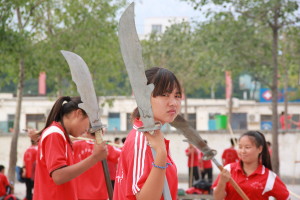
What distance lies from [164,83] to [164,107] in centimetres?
13

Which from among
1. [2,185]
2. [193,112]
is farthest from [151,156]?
[193,112]

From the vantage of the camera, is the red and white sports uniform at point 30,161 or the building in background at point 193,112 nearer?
the red and white sports uniform at point 30,161

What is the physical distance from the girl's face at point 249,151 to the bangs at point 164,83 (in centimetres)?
243

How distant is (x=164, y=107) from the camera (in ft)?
10.8

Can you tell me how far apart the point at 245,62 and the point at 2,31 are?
7105 mm

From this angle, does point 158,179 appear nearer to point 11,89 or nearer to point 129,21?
point 129,21

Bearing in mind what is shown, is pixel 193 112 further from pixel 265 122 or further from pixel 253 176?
pixel 253 176

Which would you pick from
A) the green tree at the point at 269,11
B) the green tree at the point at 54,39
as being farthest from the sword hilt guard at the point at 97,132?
the green tree at the point at 269,11

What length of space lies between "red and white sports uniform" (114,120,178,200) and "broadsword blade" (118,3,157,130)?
0.84ft

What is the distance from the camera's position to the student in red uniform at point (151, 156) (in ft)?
10.3

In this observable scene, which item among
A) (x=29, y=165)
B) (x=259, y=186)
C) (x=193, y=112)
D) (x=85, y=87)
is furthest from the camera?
(x=193, y=112)

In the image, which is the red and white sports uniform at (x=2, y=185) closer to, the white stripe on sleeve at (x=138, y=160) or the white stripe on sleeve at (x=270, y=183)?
the white stripe on sleeve at (x=270, y=183)

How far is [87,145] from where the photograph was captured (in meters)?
7.81

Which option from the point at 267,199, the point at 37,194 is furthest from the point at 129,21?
the point at 267,199
